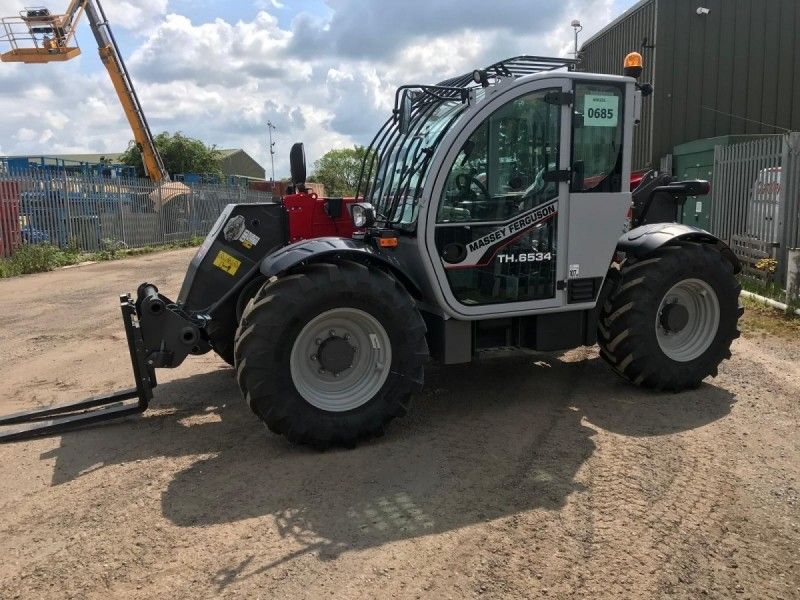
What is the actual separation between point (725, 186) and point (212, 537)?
1107 cm

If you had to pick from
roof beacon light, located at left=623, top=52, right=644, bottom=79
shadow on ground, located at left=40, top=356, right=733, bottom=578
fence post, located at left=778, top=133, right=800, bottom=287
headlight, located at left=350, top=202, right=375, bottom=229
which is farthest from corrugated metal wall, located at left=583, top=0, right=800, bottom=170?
headlight, located at left=350, top=202, right=375, bottom=229

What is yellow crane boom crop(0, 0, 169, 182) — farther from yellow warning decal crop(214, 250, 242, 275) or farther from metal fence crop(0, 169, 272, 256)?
yellow warning decal crop(214, 250, 242, 275)

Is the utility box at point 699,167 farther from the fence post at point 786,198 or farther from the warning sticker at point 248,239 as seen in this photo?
the warning sticker at point 248,239

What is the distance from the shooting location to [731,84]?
50.0 ft

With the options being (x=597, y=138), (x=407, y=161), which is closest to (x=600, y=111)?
(x=597, y=138)

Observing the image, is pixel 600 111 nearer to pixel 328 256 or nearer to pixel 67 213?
pixel 328 256

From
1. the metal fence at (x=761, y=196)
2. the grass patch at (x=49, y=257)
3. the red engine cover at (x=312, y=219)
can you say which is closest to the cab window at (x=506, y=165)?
the red engine cover at (x=312, y=219)

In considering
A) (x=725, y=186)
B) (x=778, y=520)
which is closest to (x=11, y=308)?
(x=778, y=520)

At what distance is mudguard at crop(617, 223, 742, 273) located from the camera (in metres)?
5.32

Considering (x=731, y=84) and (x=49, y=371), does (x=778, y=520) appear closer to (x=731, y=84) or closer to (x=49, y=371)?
(x=49, y=371)

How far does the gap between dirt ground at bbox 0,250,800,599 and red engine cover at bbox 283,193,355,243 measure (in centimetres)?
150

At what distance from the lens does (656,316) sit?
527 cm

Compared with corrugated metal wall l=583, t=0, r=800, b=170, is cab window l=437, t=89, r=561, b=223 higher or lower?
lower

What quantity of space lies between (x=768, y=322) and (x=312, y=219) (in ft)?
18.4
